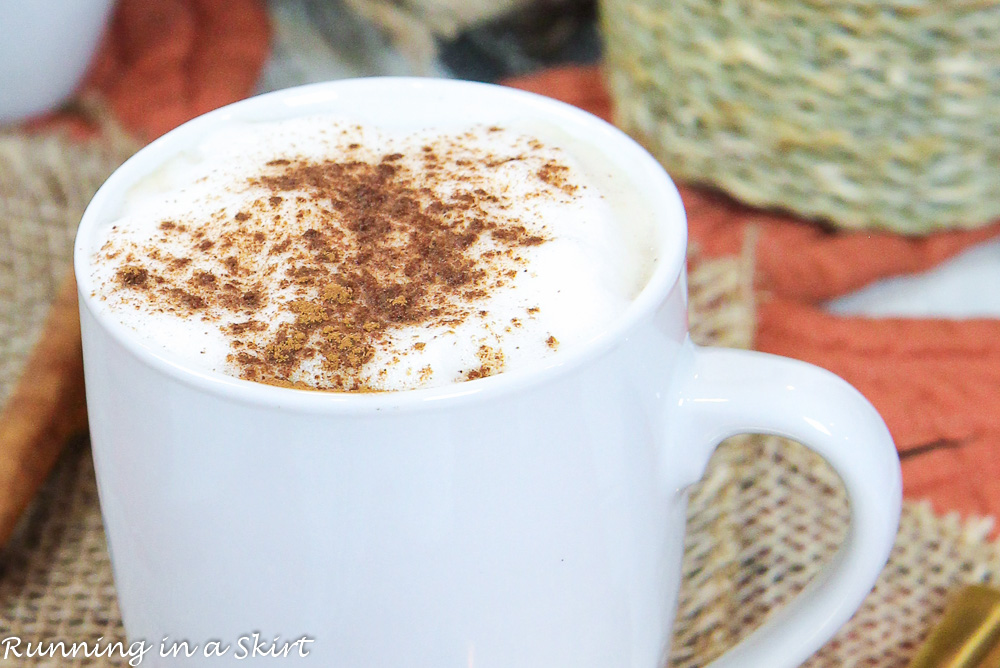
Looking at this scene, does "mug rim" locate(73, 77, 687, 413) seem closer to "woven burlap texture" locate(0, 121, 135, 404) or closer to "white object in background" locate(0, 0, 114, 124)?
"woven burlap texture" locate(0, 121, 135, 404)

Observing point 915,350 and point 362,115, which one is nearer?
point 362,115

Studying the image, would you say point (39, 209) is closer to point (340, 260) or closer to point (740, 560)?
point (340, 260)

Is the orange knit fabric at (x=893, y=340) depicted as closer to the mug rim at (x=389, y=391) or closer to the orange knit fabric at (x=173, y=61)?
the mug rim at (x=389, y=391)

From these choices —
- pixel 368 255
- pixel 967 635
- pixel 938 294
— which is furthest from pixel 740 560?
pixel 938 294

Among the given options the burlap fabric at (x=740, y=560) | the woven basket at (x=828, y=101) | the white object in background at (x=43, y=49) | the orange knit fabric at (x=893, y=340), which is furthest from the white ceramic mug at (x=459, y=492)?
the white object in background at (x=43, y=49)

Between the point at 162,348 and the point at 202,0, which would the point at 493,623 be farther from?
the point at 202,0

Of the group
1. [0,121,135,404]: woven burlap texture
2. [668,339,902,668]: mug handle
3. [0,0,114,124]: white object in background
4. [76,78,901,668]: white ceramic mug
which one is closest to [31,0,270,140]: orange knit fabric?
[0,0,114,124]: white object in background

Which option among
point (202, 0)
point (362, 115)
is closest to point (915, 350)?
point (362, 115)
